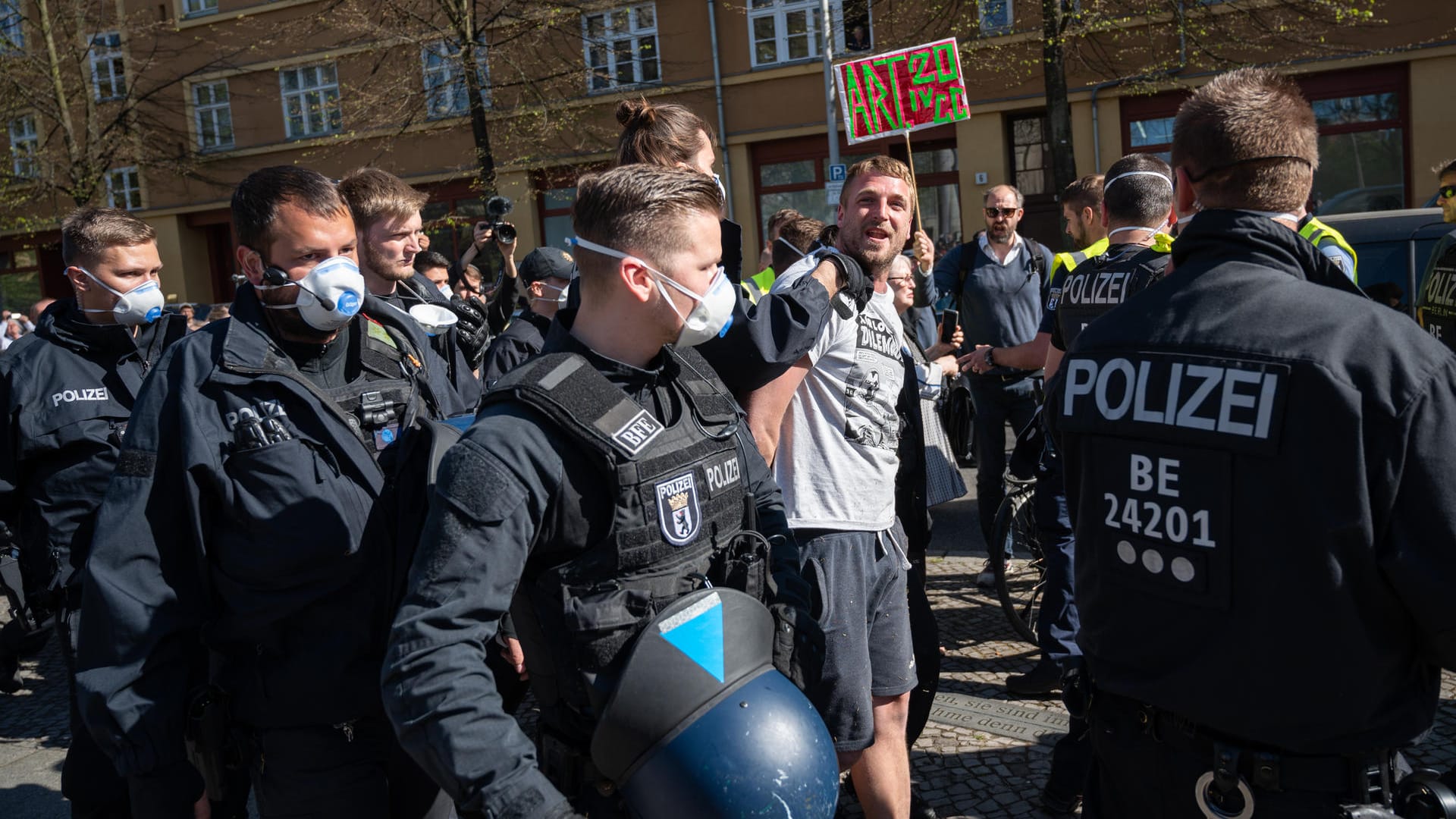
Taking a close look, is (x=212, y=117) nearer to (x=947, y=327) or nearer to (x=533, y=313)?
(x=533, y=313)

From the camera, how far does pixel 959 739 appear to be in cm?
420

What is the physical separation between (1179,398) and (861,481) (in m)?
1.22

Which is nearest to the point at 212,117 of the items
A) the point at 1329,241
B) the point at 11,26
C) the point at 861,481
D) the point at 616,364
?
the point at 11,26

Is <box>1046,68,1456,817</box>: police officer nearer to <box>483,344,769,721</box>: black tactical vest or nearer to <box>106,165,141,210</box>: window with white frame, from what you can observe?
<box>483,344,769,721</box>: black tactical vest

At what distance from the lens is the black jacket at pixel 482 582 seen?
1.60 metres

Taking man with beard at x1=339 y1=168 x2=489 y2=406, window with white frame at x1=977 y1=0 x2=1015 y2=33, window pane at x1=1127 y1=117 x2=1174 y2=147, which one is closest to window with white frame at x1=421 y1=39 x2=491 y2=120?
window with white frame at x1=977 y1=0 x2=1015 y2=33

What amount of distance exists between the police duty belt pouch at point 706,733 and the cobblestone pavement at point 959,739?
2.12 meters

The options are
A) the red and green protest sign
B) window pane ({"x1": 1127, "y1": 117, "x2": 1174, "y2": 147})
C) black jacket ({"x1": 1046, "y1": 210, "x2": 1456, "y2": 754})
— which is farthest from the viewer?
window pane ({"x1": 1127, "y1": 117, "x2": 1174, "y2": 147})

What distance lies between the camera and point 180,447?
2.29 m

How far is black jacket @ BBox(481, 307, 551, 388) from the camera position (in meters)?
4.94

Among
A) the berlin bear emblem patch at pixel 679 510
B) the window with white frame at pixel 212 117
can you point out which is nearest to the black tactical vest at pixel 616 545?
the berlin bear emblem patch at pixel 679 510

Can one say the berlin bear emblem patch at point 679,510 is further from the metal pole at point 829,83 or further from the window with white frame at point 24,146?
the window with white frame at point 24,146

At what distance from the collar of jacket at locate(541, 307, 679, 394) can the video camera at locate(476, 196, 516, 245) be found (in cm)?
385

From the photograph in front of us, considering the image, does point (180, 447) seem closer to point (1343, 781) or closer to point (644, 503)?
point (644, 503)
